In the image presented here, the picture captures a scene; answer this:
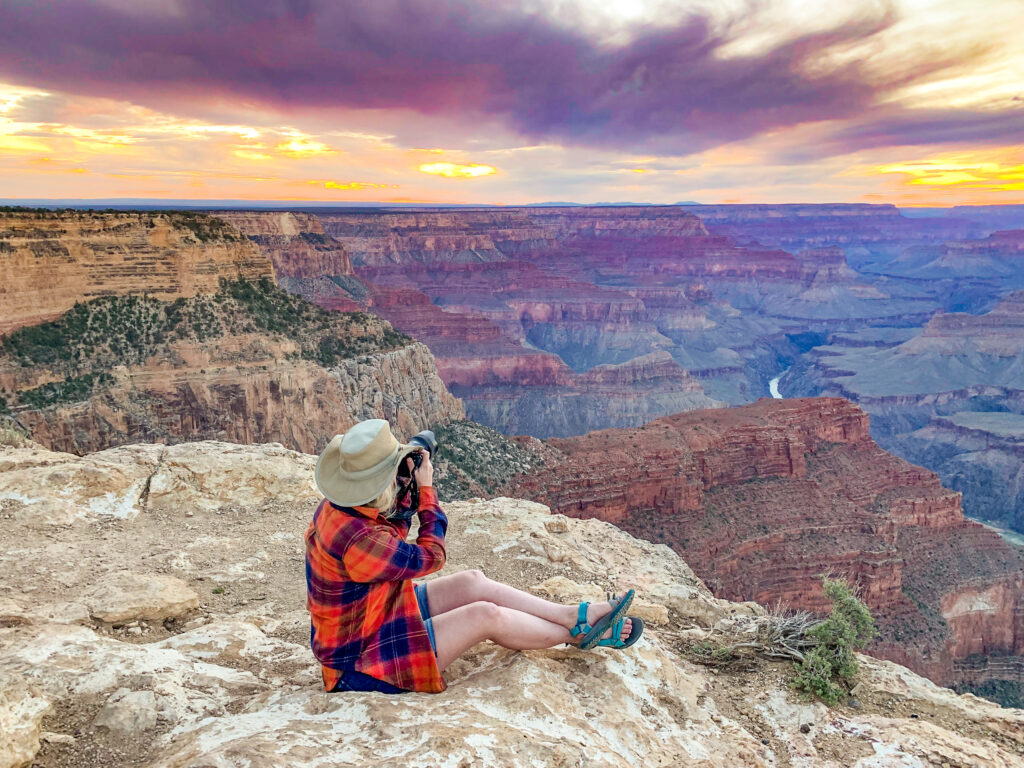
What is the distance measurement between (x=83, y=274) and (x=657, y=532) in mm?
25816

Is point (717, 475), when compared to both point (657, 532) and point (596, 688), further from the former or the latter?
point (596, 688)

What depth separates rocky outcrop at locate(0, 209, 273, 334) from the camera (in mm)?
24234

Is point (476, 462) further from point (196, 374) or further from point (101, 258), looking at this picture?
point (101, 258)

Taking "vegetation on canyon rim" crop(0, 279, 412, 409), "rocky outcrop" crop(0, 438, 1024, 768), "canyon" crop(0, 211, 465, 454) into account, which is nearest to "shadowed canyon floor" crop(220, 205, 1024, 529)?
"vegetation on canyon rim" crop(0, 279, 412, 409)

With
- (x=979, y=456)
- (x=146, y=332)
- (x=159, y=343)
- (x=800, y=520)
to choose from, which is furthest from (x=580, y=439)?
(x=979, y=456)

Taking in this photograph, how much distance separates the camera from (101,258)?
1040 inches

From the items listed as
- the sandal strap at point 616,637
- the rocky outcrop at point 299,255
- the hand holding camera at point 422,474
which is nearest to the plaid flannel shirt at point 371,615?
the hand holding camera at point 422,474

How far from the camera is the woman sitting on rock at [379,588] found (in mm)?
4316

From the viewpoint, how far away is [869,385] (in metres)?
96.6

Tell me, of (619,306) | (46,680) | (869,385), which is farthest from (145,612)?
(619,306)

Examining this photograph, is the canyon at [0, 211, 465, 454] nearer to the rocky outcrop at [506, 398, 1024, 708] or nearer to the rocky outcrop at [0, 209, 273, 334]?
the rocky outcrop at [0, 209, 273, 334]

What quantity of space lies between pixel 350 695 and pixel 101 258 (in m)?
27.3

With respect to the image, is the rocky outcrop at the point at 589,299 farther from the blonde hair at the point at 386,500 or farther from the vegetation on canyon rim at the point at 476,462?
the blonde hair at the point at 386,500

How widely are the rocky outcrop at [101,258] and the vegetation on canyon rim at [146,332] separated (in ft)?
1.50
